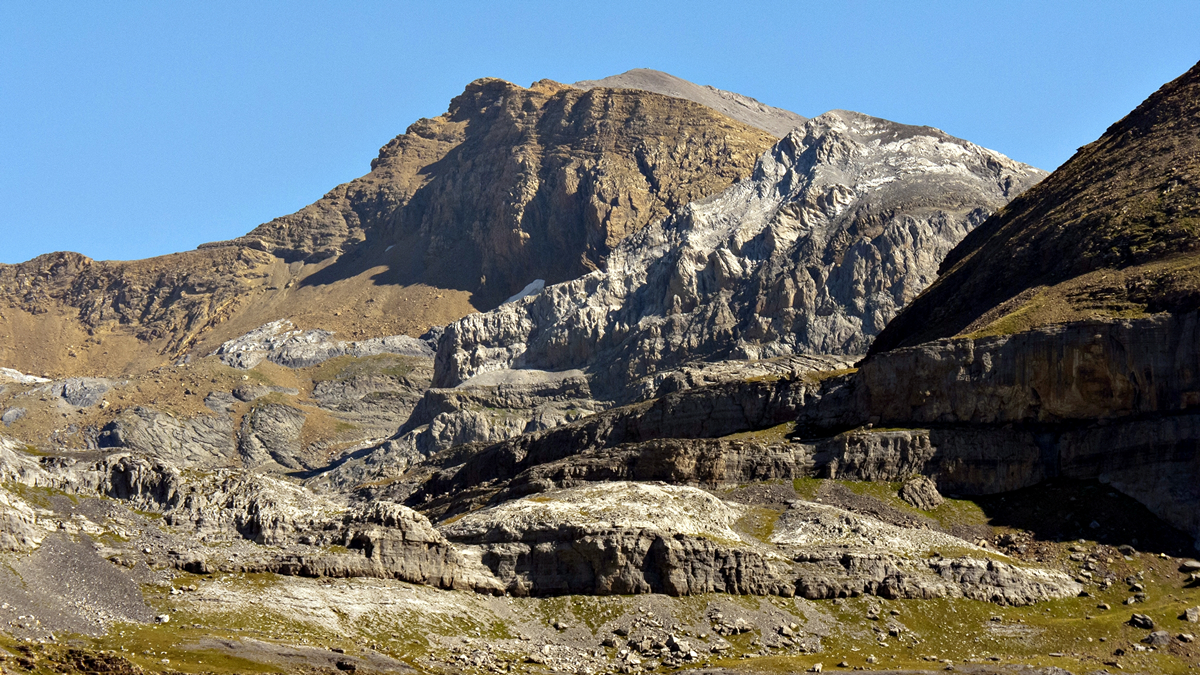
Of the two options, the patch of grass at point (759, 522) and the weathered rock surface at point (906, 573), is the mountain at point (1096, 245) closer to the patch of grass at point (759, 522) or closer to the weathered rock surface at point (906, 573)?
the patch of grass at point (759, 522)

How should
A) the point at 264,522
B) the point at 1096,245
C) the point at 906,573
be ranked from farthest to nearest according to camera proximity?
1. the point at 1096,245
2. the point at 906,573
3. the point at 264,522

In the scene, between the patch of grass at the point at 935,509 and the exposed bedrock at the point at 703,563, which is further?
the patch of grass at the point at 935,509

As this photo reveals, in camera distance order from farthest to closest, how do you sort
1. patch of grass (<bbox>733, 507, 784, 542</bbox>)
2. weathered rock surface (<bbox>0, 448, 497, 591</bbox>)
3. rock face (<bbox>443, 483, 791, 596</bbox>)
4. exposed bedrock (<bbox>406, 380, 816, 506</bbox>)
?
exposed bedrock (<bbox>406, 380, 816, 506</bbox>), patch of grass (<bbox>733, 507, 784, 542</bbox>), rock face (<bbox>443, 483, 791, 596</bbox>), weathered rock surface (<bbox>0, 448, 497, 591</bbox>)

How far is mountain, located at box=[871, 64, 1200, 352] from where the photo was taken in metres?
125

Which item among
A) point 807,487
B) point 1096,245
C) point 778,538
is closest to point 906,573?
point 778,538

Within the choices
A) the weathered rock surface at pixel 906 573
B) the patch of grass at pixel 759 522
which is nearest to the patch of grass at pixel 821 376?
the patch of grass at pixel 759 522

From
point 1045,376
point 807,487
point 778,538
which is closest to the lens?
point 778,538

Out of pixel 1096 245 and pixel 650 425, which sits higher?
pixel 1096 245

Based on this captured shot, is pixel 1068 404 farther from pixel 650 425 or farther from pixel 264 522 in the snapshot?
pixel 264 522

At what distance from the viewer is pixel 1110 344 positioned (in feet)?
384

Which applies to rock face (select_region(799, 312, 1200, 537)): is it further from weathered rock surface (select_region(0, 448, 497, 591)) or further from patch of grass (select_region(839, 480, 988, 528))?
weathered rock surface (select_region(0, 448, 497, 591))

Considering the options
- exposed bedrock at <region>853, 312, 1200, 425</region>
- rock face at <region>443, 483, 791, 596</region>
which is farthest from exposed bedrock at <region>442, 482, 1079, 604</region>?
exposed bedrock at <region>853, 312, 1200, 425</region>

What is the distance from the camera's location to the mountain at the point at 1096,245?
124938mm

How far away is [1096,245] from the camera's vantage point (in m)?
137
